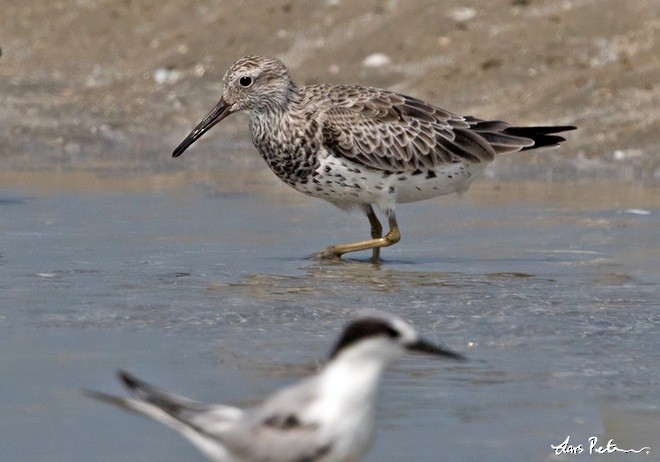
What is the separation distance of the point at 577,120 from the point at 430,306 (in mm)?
5996

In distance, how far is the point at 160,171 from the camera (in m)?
14.0

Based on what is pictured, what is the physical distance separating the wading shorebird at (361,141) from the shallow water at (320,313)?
→ 0.43 m

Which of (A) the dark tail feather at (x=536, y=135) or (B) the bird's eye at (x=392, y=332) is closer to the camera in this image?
(B) the bird's eye at (x=392, y=332)

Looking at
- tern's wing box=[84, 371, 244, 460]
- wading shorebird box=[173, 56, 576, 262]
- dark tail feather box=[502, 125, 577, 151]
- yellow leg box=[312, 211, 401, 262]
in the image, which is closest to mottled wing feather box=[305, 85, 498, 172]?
wading shorebird box=[173, 56, 576, 262]

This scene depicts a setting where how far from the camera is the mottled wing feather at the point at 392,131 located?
9875mm

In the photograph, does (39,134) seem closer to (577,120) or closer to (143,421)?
(577,120)

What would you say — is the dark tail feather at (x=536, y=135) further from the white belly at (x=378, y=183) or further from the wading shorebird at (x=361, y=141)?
the white belly at (x=378, y=183)

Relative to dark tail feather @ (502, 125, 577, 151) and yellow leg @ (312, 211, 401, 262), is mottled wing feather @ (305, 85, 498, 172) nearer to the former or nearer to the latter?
dark tail feather @ (502, 125, 577, 151)

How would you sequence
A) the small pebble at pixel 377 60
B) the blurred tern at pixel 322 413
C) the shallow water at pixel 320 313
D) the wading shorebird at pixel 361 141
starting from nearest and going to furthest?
the blurred tern at pixel 322 413
the shallow water at pixel 320 313
the wading shorebird at pixel 361 141
the small pebble at pixel 377 60

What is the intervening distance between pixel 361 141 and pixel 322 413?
579 cm

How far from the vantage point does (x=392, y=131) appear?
10.2 meters

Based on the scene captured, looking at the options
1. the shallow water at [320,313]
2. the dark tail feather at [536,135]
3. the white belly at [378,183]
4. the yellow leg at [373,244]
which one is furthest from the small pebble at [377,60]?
the yellow leg at [373,244]

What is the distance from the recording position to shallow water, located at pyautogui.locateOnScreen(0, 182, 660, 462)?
5.69 m

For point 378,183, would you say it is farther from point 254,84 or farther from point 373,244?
point 254,84
